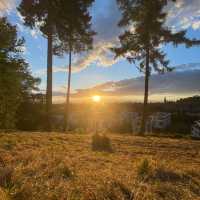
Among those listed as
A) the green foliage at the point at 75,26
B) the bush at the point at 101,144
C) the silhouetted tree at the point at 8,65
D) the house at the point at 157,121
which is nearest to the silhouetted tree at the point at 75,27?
the green foliage at the point at 75,26

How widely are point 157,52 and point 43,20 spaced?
8.98m

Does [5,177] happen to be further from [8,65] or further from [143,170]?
[8,65]

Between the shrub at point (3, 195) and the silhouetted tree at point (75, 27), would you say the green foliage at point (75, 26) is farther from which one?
the shrub at point (3, 195)

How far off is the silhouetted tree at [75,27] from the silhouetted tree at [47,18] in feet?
1.70

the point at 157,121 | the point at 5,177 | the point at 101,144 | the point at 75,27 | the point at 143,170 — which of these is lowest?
the point at 157,121

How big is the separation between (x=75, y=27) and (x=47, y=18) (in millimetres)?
2150

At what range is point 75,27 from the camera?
1845 centimetres

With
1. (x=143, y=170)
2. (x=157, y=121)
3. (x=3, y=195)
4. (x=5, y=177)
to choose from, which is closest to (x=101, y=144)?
(x=143, y=170)

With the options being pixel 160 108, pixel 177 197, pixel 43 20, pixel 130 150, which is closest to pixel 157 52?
pixel 43 20

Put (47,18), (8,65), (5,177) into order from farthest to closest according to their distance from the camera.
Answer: (47,18) < (8,65) < (5,177)

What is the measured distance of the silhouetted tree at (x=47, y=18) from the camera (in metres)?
17.1

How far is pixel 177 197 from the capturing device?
12.8 feet

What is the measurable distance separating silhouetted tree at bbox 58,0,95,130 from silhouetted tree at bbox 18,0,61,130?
1.70 feet

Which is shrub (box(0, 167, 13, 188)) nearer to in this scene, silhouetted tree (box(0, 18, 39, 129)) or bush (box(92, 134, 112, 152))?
bush (box(92, 134, 112, 152))
